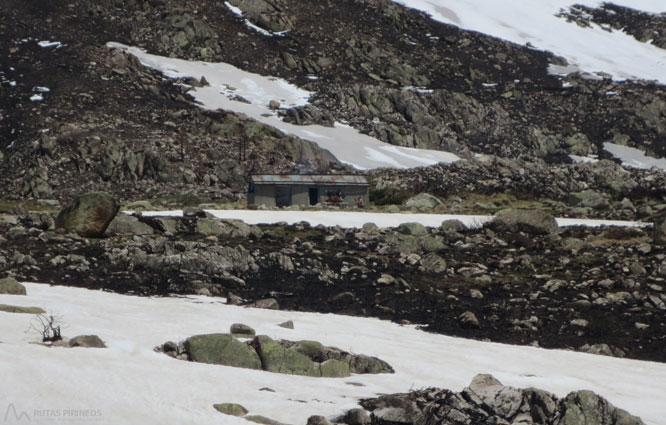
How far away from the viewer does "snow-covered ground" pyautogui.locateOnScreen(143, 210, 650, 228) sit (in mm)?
37469

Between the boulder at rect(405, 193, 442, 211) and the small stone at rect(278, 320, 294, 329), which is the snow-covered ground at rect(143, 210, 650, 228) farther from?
the small stone at rect(278, 320, 294, 329)

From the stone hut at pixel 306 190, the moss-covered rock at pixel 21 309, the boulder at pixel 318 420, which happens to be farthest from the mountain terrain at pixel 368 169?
the stone hut at pixel 306 190

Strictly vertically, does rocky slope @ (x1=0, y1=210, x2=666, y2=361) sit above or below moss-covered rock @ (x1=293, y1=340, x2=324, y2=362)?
below

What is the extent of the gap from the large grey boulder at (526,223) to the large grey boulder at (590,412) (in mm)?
23711

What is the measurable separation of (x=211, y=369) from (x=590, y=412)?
19.5 ft

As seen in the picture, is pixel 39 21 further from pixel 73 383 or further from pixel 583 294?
pixel 73 383

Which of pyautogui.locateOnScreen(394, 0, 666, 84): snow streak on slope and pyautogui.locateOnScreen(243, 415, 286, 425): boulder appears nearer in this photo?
pyautogui.locateOnScreen(243, 415, 286, 425): boulder

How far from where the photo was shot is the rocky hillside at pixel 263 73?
60.4 m

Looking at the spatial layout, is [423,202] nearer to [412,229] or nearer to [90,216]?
[412,229]

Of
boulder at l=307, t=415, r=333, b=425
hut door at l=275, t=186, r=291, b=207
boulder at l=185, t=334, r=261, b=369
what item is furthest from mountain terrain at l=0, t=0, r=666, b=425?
hut door at l=275, t=186, r=291, b=207

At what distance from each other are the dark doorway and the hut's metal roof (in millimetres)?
515

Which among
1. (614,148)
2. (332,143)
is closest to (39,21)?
(332,143)

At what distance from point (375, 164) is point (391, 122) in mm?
12861

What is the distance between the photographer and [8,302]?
54.2 feet
